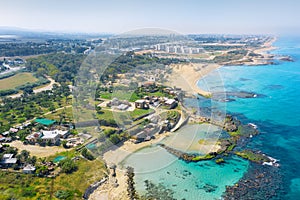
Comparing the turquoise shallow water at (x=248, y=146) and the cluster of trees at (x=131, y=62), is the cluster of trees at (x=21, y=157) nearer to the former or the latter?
the turquoise shallow water at (x=248, y=146)

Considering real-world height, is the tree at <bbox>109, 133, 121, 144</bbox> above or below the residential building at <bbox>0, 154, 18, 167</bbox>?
above

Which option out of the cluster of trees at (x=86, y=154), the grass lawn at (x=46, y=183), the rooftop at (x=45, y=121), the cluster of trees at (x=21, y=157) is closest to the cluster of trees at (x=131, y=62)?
the rooftop at (x=45, y=121)

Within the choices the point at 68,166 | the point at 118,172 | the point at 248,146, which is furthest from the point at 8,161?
the point at 248,146

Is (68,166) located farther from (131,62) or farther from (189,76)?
(189,76)

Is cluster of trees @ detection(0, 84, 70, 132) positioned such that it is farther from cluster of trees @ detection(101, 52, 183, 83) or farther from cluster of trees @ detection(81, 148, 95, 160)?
cluster of trees @ detection(81, 148, 95, 160)

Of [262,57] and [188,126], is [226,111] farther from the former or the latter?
[262,57]

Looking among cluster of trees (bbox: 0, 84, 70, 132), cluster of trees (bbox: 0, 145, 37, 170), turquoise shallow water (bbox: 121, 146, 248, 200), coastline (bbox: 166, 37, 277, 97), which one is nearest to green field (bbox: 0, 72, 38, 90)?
cluster of trees (bbox: 0, 84, 70, 132)

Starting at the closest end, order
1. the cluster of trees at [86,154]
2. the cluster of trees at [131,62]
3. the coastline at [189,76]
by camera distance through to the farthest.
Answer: the cluster of trees at [86,154] → the coastline at [189,76] → the cluster of trees at [131,62]
